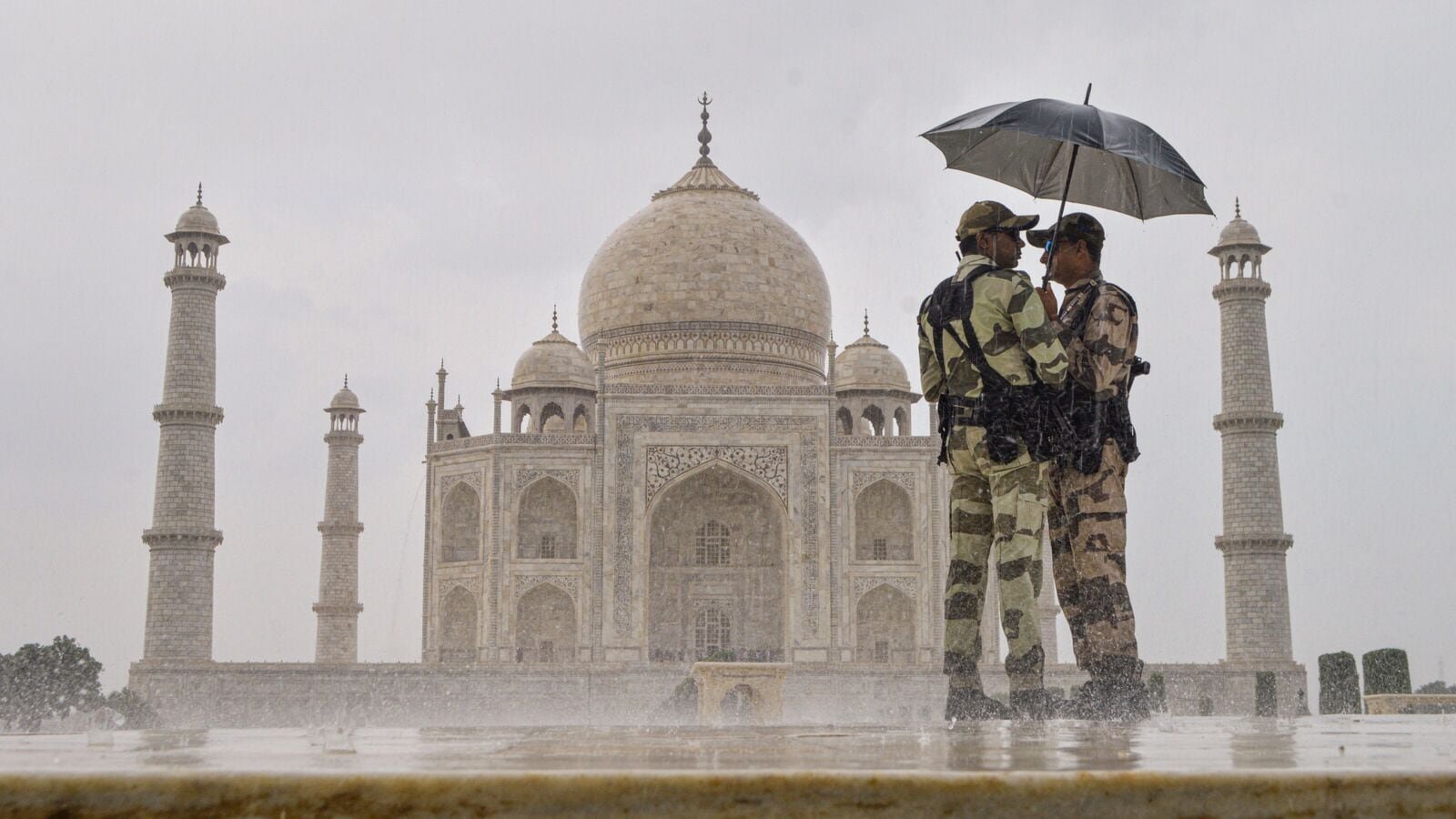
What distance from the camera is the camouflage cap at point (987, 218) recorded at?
15.5 feet

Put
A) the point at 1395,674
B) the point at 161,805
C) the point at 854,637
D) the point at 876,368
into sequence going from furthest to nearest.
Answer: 1. the point at 876,368
2. the point at 854,637
3. the point at 1395,674
4. the point at 161,805

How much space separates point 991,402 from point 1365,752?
7.13 ft

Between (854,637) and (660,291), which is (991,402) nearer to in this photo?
(854,637)

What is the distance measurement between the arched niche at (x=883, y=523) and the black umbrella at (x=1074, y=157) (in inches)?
673

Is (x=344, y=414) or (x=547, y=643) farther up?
(x=344, y=414)

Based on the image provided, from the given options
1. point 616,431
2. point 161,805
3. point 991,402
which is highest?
point 616,431

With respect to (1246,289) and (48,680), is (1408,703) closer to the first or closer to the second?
(1246,289)

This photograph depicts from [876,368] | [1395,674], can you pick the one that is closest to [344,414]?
[876,368]

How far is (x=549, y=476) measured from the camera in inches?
881

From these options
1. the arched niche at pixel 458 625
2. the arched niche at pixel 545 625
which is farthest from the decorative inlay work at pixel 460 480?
the arched niche at pixel 545 625

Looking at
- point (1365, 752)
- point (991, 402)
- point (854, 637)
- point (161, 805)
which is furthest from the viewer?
point (854, 637)

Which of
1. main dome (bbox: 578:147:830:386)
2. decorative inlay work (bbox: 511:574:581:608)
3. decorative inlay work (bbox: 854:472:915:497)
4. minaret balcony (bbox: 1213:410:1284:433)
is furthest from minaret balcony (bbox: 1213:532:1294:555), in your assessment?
decorative inlay work (bbox: 511:574:581:608)

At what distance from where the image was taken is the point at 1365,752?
8.07 ft

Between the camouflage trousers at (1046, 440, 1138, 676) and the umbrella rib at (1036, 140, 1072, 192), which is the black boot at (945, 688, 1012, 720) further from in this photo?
the umbrella rib at (1036, 140, 1072, 192)
